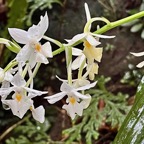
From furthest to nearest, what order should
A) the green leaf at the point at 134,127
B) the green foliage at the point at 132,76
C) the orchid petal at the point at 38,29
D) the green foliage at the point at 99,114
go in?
1. the green foliage at the point at 132,76
2. the green foliage at the point at 99,114
3. the green leaf at the point at 134,127
4. the orchid petal at the point at 38,29

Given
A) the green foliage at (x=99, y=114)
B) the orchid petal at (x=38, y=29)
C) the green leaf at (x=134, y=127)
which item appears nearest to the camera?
the orchid petal at (x=38, y=29)

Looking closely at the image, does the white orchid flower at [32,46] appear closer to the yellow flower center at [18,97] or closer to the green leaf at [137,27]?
the yellow flower center at [18,97]

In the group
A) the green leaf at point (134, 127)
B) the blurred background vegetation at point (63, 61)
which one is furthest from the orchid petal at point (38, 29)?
the blurred background vegetation at point (63, 61)

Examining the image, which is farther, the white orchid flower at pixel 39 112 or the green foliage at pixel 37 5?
the green foliage at pixel 37 5

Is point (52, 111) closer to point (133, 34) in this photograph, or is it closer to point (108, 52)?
point (108, 52)

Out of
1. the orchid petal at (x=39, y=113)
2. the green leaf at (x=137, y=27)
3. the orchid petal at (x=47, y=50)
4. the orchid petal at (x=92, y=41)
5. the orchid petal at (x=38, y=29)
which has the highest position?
the orchid petal at (x=38, y=29)

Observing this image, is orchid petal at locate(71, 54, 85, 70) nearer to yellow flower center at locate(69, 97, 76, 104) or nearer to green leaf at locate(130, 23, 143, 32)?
yellow flower center at locate(69, 97, 76, 104)
